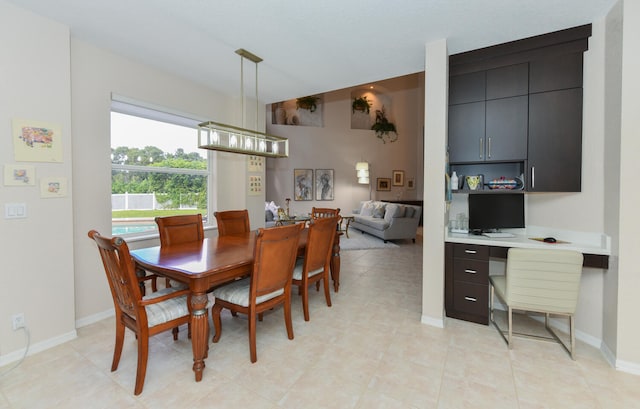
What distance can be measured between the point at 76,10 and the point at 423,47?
114 inches

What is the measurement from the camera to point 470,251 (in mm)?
2637

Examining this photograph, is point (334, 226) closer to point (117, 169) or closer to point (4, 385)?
point (117, 169)

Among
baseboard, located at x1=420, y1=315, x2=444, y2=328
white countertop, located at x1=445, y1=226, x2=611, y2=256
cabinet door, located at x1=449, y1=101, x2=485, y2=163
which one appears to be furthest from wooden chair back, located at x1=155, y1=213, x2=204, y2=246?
cabinet door, located at x1=449, y1=101, x2=485, y2=163

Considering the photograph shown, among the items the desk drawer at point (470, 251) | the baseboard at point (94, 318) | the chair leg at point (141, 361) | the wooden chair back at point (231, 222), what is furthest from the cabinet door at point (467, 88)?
the baseboard at point (94, 318)

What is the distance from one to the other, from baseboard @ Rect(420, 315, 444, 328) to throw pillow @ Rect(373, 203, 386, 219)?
4663 millimetres

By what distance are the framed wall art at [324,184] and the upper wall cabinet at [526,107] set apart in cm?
593

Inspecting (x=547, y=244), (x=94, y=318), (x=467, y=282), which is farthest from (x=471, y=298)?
(x=94, y=318)

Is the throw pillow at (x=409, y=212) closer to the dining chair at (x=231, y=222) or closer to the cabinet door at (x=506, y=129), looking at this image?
the cabinet door at (x=506, y=129)

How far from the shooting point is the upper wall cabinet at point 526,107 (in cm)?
246

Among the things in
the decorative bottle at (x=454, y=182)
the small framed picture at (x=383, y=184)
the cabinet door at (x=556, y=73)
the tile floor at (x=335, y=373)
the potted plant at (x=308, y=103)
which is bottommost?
the tile floor at (x=335, y=373)

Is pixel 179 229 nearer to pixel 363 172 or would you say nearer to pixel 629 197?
pixel 629 197

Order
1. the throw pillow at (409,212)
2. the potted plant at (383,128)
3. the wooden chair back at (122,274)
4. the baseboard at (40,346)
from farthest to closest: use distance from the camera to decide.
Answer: the potted plant at (383,128) → the throw pillow at (409,212) → the baseboard at (40,346) → the wooden chair back at (122,274)

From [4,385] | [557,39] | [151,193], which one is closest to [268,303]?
[4,385]

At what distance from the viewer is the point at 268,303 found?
2.23m
